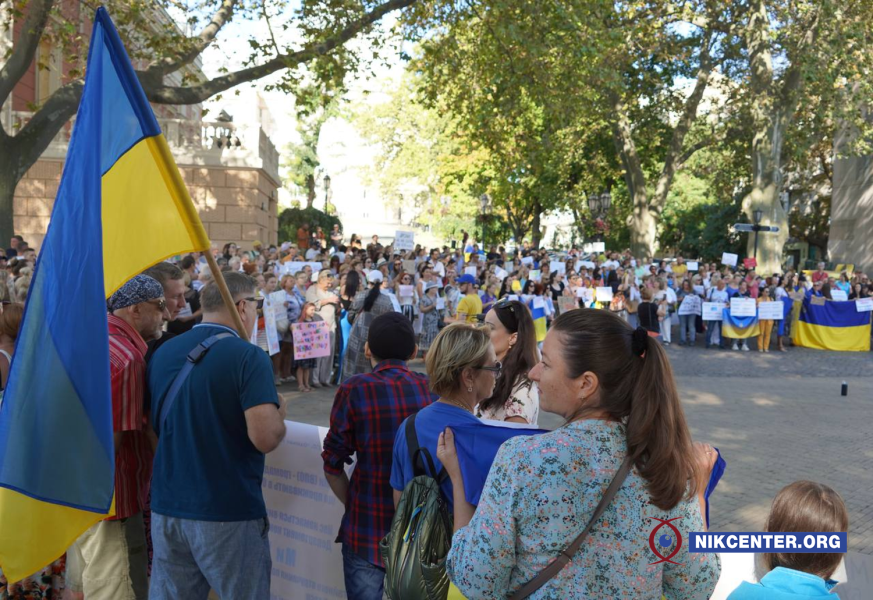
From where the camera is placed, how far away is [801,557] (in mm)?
2158

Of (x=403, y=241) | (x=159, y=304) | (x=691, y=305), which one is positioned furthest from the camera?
(x=403, y=241)

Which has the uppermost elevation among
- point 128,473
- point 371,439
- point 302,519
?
point 371,439

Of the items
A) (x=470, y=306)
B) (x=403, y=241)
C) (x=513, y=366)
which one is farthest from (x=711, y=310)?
(x=513, y=366)

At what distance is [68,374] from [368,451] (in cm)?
131

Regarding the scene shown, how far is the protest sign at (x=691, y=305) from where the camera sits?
829 inches

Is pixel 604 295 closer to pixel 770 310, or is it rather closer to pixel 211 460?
pixel 770 310

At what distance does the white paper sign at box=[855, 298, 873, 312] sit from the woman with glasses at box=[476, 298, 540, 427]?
1942 centimetres

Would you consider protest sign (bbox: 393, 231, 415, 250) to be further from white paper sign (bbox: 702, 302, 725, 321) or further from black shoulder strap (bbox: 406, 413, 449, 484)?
black shoulder strap (bbox: 406, 413, 449, 484)

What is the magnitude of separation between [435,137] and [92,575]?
4868 centimetres

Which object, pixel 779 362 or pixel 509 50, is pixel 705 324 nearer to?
pixel 779 362

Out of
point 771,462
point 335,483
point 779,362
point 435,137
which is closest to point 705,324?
point 779,362

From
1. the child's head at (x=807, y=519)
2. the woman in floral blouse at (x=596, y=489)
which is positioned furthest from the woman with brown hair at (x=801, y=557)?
the woman in floral blouse at (x=596, y=489)

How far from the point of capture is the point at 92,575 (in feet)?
12.0

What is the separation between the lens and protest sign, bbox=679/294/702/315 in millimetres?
21062
